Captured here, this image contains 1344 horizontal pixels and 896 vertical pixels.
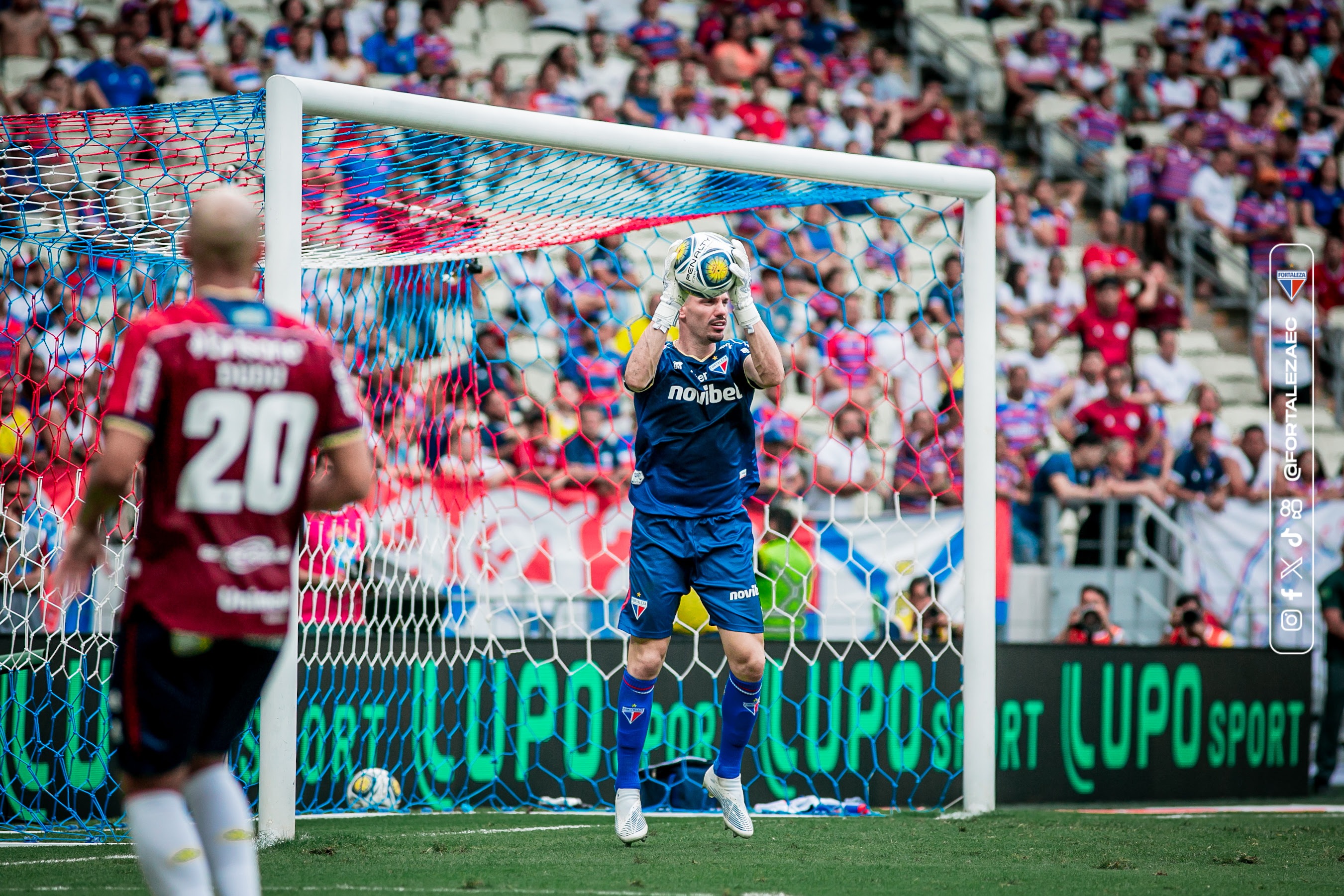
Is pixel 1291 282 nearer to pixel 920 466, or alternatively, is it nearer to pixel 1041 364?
pixel 1041 364

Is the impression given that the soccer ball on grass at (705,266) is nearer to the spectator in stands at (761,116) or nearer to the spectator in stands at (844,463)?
the spectator in stands at (844,463)

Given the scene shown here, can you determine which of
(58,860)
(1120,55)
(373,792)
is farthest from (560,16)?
(58,860)

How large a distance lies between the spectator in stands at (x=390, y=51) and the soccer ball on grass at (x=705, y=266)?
8.09 m

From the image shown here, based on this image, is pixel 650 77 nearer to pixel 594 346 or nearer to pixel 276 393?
pixel 594 346

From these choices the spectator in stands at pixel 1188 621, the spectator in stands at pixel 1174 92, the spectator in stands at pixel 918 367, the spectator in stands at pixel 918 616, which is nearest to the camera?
the spectator in stands at pixel 918 616

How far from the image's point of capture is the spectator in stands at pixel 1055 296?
11.7 metres

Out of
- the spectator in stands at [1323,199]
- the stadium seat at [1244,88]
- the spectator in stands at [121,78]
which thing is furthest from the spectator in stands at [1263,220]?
the spectator in stands at [121,78]

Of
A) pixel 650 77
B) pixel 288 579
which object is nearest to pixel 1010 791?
pixel 288 579

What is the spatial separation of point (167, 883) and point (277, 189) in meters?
2.60

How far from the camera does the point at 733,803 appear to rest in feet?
15.5

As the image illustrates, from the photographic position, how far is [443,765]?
6238 mm

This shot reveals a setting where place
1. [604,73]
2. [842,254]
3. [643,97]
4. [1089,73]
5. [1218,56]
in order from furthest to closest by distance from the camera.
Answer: [1218,56], [1089,73], [604,73], [643,97], [842,254]

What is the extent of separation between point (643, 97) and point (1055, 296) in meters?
3.92

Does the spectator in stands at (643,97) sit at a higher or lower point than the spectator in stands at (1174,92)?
lower
